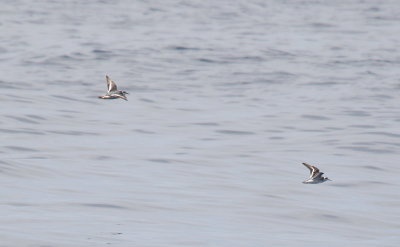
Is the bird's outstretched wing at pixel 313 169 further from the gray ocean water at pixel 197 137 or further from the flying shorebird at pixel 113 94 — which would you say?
the flying shorebird at pixel 113 94

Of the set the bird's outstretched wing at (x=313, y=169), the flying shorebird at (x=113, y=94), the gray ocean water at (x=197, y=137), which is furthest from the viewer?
the flying shorebird at (x=113, y=94)

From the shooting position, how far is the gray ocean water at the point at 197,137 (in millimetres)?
16516

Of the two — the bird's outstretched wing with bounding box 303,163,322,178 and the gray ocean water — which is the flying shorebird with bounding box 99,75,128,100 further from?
the bird's outstretched wing with bounding box 303,163,322,178

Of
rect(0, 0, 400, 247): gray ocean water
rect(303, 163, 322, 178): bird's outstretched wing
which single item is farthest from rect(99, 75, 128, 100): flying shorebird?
rect(303, 163, 322, 178): bird's outstretched wing

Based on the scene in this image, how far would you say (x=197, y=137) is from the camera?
1025 inches

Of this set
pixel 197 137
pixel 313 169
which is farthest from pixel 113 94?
pixel 197 137

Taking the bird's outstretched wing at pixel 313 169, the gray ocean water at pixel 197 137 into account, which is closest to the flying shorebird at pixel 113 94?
the gray ocean water at pixel 197 137

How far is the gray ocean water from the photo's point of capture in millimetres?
16516

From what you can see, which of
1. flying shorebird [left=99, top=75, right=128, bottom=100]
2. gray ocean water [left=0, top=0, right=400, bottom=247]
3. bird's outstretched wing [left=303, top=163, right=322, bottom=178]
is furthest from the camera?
flying shorebird [left=99, top=75, right=128, bottom=100]

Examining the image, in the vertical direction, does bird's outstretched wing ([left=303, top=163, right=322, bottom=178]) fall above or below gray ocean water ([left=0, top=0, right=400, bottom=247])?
above

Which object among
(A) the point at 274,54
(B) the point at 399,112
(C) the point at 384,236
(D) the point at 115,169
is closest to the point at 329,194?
(C) the point at 384,236

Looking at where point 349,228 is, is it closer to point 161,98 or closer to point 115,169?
point 115,169

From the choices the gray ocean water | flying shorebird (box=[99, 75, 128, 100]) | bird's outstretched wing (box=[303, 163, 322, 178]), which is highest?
flying shorebird (box=[99, 75, 128, 100])

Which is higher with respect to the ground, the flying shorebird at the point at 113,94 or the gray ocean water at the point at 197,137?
the flying shorebird at the point at 113,94
